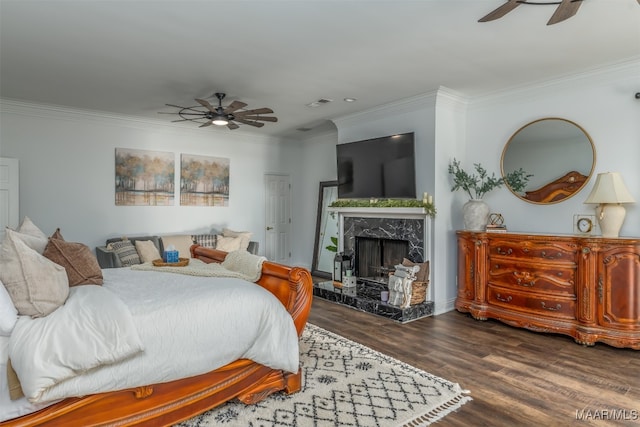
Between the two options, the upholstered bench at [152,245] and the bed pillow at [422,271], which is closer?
the bed pillow at [422,271]

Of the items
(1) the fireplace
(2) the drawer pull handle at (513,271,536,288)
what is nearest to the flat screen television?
(1) the fireplace

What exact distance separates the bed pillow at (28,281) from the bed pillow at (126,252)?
3.21 m

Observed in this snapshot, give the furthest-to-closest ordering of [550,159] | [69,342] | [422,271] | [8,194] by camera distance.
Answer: [8,194]
[422,271]
[550,159]
[69,342]

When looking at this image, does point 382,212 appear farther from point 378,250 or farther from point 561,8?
point 561,8

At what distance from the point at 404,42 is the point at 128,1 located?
85.6 inches

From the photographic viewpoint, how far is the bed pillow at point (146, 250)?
17.8 feet

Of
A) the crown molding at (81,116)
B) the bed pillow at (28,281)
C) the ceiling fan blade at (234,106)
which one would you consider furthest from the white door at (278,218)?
the bed pillow at (28,281)

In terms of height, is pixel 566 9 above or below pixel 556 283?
above

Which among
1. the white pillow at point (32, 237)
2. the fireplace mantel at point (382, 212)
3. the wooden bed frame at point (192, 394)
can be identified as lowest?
the wooden bed frame at point (192, 394)

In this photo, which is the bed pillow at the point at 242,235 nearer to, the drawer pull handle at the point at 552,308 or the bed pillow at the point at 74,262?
the bed pillow at the point at 74,262

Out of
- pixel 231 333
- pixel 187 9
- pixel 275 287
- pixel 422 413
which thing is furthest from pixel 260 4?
pixel 422 413

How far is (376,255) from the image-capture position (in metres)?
5.73

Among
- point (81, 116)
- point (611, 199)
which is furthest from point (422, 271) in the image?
point (81, 116)

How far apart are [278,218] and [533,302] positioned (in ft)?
16.1
